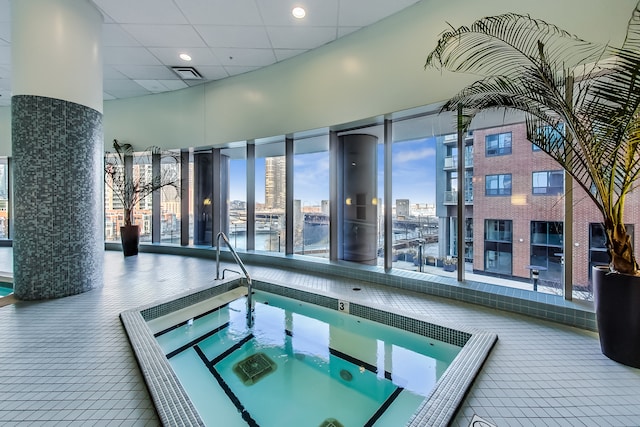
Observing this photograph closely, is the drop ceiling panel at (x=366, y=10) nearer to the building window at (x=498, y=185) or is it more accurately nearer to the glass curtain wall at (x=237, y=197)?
the building window at (x=498, y=185)

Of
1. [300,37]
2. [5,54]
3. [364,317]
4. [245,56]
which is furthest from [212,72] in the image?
[364,317]

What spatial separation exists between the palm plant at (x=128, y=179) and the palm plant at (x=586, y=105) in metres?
6.18

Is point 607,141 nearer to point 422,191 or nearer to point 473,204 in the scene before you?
point 473,204

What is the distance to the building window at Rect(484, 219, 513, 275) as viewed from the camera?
3.32 meters

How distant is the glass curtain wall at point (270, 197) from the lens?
554cm

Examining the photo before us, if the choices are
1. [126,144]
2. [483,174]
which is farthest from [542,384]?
[126,144]

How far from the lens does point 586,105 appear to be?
2.07m

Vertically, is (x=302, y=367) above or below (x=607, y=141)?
below

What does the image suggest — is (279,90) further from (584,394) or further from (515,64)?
(584,394)

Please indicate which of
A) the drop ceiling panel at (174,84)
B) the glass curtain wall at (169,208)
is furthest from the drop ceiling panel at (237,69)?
the glass curtain wall at (169,208)

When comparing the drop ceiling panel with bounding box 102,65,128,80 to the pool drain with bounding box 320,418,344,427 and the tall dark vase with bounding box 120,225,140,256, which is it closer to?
the tall dark vase with bounding box 120,225,140,256

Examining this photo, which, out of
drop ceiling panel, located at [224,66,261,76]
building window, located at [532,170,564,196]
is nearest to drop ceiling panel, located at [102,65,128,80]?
drop ceiling panel, located at [224,66,261,76]

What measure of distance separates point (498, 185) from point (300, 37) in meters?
3.47

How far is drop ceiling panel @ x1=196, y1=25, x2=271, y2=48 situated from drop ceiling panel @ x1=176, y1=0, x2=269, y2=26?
0.34 feet
